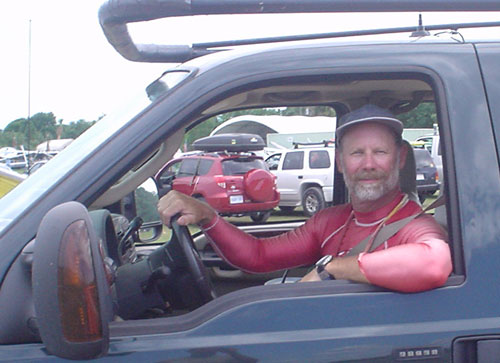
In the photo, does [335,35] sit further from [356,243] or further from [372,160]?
[356,243]

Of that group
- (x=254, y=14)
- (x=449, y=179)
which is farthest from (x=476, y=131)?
(x=254, y=14)

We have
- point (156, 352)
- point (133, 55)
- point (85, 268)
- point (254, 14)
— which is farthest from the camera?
point (133, 55)

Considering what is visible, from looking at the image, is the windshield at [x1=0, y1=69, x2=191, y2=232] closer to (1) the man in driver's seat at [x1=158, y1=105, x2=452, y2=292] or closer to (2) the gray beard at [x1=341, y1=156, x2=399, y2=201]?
(1) the man in driver's seat at [x1=158, y1=105, x2=452, y2=292]

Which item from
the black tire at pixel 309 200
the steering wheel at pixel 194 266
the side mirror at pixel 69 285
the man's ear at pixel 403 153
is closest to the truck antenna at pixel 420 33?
the man's ear at pixel 403 153

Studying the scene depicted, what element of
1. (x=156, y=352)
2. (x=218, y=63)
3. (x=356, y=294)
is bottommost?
(x=156, y=352)

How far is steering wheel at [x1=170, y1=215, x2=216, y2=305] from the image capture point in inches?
80.0

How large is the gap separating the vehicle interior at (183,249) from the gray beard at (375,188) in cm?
24

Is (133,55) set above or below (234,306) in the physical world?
above

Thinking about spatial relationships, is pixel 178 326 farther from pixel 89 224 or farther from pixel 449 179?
pixel 449 179

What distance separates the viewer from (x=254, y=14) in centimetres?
176

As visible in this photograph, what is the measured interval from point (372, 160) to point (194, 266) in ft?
2.47

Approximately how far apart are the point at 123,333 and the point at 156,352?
105 mm

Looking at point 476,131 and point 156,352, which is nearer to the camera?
point 156,352

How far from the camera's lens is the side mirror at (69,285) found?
1.31m
